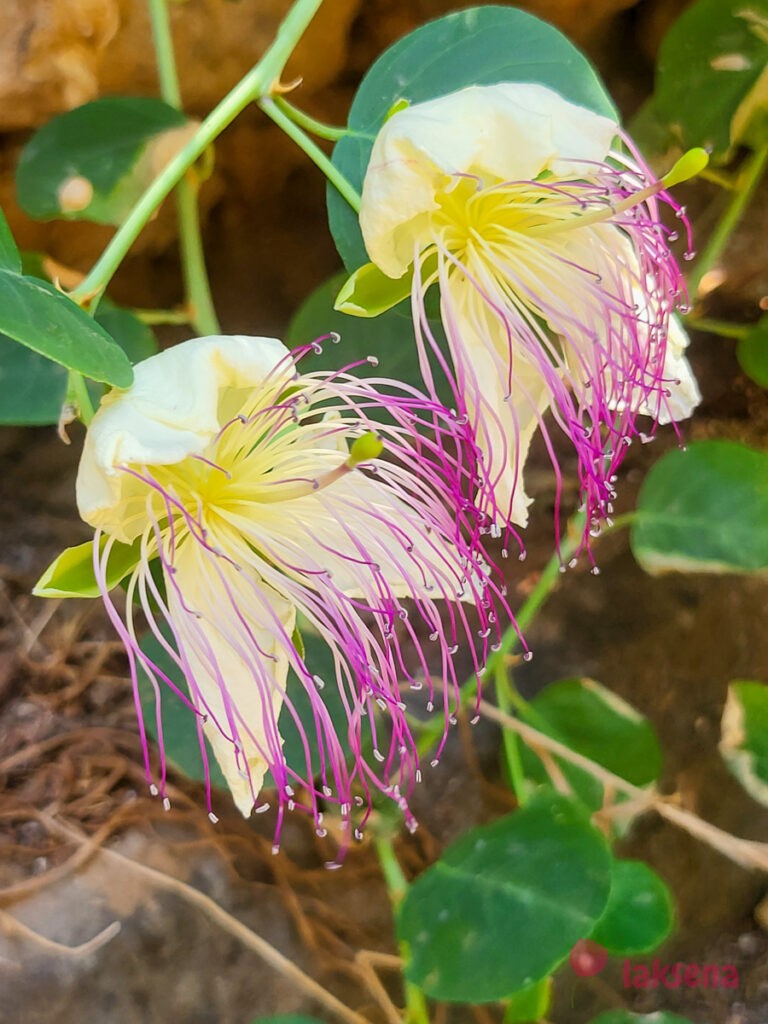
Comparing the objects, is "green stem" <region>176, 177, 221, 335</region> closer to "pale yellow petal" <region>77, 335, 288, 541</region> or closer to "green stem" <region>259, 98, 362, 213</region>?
"green stem" <region>259, 98, 362, 213</region>

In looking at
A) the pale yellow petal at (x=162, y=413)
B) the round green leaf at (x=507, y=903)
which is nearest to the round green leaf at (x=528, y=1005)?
the round green leaf at (x=507, y=903)

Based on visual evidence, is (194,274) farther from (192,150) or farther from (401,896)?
(401,896)

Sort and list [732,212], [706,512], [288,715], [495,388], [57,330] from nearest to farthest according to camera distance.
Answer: [57,330] → [495,388] → [288,715] → [706,512] → [732,212]

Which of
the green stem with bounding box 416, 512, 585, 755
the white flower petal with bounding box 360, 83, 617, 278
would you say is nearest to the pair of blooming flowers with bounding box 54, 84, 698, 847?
the white flower petal with bounding box 360, 83, 617, 278

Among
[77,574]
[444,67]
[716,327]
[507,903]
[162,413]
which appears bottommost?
[507,903]

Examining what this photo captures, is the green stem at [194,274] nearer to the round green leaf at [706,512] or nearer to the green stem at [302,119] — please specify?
the green stem at [302,119]

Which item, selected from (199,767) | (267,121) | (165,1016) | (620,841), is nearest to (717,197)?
(267,121)

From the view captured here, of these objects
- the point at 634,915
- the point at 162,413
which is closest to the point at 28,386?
the point at 162,413
